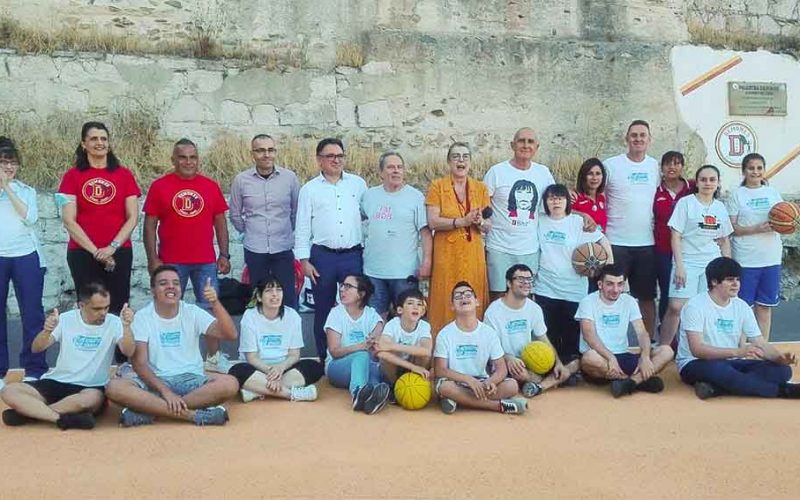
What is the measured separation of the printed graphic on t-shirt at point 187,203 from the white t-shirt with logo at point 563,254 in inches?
106

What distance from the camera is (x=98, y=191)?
20.5 feet

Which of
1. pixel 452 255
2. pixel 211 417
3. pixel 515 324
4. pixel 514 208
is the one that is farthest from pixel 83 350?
pixel 514 208

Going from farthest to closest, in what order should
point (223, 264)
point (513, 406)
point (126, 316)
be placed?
point (223, 264) → point (513, 406) → point (126, 316)

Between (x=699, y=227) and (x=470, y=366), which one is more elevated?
(x=699, y=227)


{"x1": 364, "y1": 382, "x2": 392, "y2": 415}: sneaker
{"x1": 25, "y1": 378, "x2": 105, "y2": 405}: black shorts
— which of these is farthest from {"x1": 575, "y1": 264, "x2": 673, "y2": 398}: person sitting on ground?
{"x1": 25, "y1": 378, "x2": 105, "y2": 405}: black shorts

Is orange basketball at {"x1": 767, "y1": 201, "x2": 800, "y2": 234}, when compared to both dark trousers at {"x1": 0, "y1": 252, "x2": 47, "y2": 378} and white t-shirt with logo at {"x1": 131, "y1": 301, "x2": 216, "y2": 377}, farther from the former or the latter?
dark trousers at {"x1": 0, "y1": 252, "x2": 47, "y2": 378}

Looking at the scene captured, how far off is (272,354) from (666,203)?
343cm

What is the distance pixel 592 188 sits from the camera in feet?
22.5

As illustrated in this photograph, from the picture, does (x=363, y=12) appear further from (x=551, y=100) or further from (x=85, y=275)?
(x=85, y=275)

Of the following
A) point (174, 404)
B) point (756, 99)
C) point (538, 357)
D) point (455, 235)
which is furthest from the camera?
point (756, 99)

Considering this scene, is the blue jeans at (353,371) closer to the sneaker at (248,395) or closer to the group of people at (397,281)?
the group of people at (397,281)

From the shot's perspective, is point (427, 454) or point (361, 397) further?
point (361, 397)

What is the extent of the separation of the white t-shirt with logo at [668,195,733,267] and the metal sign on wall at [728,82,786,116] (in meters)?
6.14

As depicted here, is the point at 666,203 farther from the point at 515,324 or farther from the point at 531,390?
the point at 531,390
